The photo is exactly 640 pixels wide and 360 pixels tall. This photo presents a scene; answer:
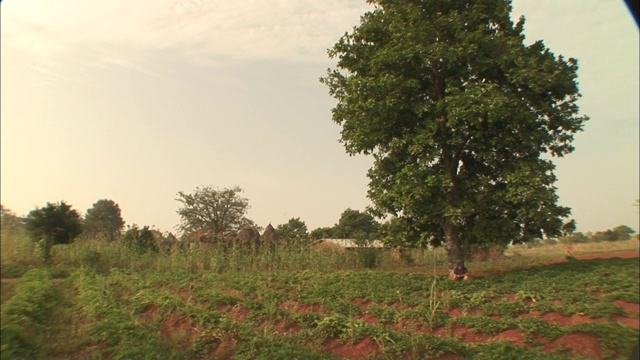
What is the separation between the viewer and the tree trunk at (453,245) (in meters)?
13.0

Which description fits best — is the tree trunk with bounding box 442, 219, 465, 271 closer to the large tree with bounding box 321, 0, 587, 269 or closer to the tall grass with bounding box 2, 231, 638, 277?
the large tree with bounding box 321, 0, 587, 269

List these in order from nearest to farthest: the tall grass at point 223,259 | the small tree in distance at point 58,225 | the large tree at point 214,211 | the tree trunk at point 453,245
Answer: the small tree in distance at point 58,225, the tree trunk at point 453,245, the tall grass at point 223,259, the large tree at point 214,211

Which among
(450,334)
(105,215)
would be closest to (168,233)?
(105,215)

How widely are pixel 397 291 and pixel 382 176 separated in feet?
14.7

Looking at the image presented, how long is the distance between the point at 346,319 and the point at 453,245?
22.8ft

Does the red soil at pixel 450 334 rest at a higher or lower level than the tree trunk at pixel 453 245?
lower

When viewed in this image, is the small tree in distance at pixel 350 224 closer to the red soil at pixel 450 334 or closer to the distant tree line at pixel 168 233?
the distant tree line at pixel 168 233

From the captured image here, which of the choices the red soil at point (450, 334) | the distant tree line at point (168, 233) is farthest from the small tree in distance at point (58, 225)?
the red soil at point (450, 334)

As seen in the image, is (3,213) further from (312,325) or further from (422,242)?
(422,242)

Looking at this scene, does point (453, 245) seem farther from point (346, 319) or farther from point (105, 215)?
point (105, 215)

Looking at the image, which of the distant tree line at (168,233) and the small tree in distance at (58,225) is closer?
the distant tree line at (168,233)

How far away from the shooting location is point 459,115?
11.0 meters

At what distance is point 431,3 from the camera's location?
13000 millimetres

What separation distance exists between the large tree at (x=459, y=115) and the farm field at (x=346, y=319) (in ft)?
6.39
